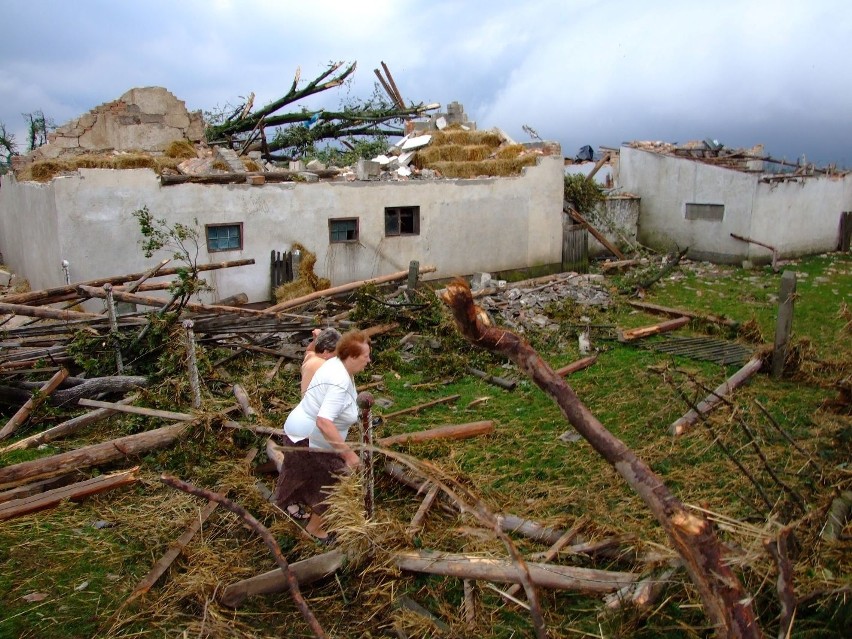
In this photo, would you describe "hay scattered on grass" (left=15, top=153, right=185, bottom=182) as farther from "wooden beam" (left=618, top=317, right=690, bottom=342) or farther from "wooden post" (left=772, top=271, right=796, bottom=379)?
"wooden post" (left=772, top=271, right=796, bottom=379)

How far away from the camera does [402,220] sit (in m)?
15.9

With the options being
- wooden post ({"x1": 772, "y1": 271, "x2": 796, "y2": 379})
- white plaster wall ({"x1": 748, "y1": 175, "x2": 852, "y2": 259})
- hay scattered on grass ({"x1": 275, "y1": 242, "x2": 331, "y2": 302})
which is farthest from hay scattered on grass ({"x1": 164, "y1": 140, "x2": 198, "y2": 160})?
white plaster wall ({"x1": 748, "y1": 175, "x2": 852, "y2": 259})

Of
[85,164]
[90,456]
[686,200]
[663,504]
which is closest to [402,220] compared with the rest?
[85,164]

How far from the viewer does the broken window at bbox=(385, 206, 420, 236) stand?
15.6 metres

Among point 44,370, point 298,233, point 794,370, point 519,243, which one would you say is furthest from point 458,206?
point 44,370

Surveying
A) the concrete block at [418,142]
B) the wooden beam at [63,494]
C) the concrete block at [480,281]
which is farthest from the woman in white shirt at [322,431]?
the concrete block at [418,142]

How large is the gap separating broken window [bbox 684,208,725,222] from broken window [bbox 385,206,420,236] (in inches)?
397

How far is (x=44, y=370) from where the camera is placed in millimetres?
7945

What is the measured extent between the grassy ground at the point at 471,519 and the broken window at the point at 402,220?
642cm

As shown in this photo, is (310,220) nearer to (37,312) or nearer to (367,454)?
(37,312)

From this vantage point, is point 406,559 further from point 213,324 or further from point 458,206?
point 458,206

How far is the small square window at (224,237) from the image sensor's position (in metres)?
13.2

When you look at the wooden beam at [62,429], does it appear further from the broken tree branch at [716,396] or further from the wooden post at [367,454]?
the broken tree branch at [716,396]

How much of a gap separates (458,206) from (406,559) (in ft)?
42.2
